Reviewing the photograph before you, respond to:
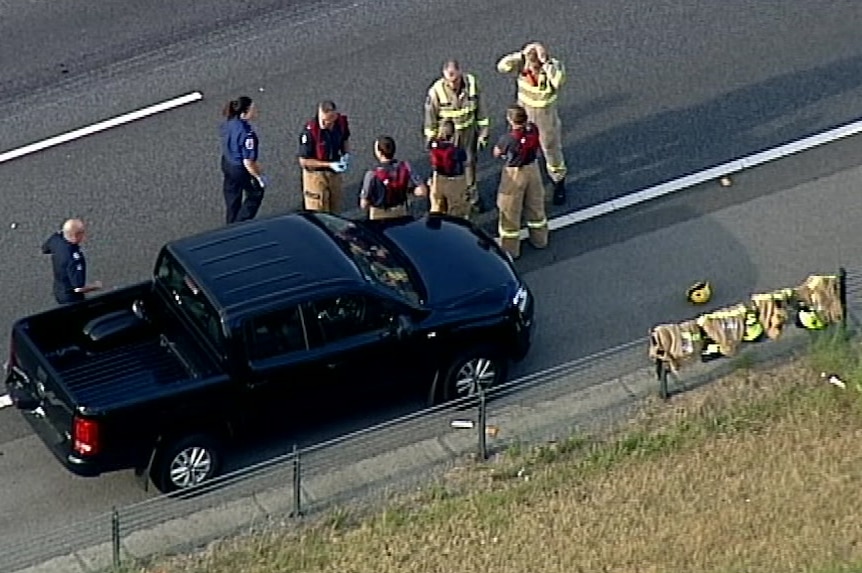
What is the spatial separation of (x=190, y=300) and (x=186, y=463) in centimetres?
124

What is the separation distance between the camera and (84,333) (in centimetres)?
1891

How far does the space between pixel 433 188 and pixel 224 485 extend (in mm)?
3762

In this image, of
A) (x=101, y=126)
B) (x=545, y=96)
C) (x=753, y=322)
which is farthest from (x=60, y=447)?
(x=545, y=96)

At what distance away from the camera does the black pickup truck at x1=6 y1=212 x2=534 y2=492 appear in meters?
18.2

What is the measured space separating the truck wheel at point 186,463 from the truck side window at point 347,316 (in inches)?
47.1

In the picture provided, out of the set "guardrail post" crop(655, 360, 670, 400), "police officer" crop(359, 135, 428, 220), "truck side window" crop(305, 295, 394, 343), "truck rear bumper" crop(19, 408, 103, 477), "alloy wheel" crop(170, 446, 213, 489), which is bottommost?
"guardrail post" crop(655, 360, 670, 400)

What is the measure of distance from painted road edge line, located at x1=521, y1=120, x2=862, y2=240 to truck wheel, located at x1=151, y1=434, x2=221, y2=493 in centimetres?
418

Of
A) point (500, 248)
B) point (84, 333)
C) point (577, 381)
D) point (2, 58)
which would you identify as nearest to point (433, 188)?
point (500, 248)

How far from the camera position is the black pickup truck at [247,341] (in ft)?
59.9

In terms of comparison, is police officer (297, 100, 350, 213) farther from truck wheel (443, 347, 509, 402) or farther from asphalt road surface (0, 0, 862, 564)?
truck wheel (443, 347, 509, 402)

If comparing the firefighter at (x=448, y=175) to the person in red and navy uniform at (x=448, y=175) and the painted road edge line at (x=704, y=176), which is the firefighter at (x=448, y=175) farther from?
the painted road edge line at (x=704, y=176)

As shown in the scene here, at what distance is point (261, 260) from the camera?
18.9 m

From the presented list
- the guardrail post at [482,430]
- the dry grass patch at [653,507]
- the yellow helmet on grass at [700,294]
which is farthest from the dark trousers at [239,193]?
the yellow helmet on grass at [700,294]

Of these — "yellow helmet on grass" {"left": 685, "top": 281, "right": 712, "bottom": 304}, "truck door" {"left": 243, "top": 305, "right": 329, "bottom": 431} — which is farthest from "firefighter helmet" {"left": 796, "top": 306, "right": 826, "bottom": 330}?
"truck door" {"left": 243, "top": 305, "right": 329, "bottom": 431}
